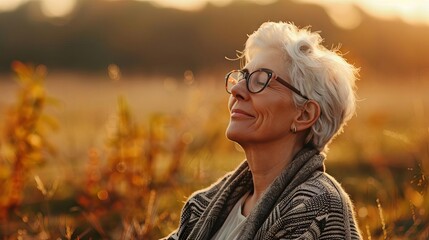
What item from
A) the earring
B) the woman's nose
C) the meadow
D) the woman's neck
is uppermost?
the woman's nose

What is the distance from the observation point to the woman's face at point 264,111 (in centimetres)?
340

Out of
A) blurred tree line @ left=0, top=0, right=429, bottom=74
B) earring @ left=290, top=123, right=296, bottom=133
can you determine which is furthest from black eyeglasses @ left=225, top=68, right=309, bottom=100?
blurred tree line @ left=0, top=0, right=429, bottom=74

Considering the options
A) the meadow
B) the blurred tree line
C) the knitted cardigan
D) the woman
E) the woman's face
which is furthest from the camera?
the blurred tree line

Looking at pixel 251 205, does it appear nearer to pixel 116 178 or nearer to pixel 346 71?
pixel 346 71

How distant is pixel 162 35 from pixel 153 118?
2963cm

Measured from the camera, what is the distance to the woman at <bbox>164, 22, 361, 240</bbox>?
3273 mm

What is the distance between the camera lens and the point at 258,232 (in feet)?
10.5

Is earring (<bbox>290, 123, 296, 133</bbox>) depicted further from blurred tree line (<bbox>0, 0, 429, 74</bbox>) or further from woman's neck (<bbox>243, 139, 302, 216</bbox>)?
blurred tree line (<bbox>0, 0, 429, 74</bbox>)

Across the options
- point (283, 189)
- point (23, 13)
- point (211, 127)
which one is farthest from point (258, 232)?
point (23, 13)

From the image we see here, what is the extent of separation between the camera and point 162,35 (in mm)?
35125

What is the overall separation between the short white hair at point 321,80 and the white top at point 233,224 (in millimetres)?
388

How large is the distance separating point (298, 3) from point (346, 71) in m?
33.9

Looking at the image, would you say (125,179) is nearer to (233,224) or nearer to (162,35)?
(233,224)

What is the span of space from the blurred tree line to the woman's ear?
82.5 feet
